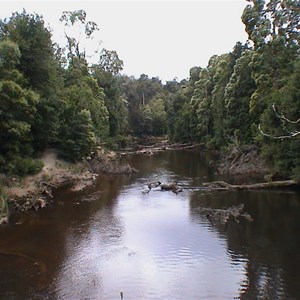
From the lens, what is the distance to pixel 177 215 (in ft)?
82.8

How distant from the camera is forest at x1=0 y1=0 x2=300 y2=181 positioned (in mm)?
29266

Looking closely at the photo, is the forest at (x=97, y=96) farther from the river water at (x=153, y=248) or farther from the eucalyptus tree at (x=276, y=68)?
the river water at (x=153, y=248)

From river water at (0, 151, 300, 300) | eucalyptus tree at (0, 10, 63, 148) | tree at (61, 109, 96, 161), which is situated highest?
eucalyptus tree at (0, 10, 63, 148)

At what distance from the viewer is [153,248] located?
19578 mm

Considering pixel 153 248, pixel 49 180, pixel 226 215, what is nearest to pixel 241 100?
pixel 49 180

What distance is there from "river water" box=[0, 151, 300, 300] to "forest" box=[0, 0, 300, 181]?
5235mm

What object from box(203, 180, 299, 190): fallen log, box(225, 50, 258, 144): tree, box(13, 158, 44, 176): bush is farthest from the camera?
box(225, 50, 258, 144): tree

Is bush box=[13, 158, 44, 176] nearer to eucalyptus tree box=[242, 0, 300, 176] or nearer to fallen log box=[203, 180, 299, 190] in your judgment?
fallen log box=[203, 180, 299, 190]

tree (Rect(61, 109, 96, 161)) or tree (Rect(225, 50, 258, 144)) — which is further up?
tree (Rect(225, 50, 258, 144))

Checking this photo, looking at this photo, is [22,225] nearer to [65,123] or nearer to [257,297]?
[257,297]

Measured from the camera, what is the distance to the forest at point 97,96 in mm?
29266

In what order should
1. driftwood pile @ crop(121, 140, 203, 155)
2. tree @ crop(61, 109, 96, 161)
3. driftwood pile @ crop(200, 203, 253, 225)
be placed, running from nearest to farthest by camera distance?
driftwood pile @ crop(200, 203, 253, 225)
tree @ crop(61, 109, 96, 161)
driftwood pile @ crop(121, 140, 203, 155)

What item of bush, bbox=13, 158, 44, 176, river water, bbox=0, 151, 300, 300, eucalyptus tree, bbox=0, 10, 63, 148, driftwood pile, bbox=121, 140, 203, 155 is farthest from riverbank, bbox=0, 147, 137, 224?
driftwood pile, bbox=121, 140, 203, 155

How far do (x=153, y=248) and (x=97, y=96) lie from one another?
38.9m
